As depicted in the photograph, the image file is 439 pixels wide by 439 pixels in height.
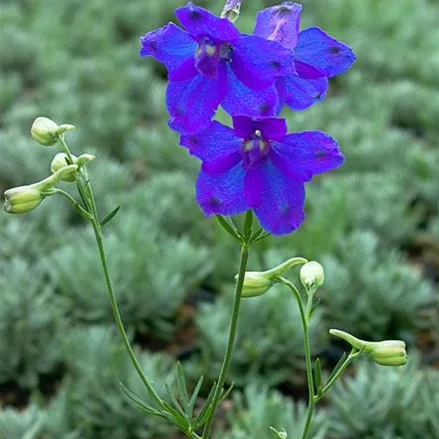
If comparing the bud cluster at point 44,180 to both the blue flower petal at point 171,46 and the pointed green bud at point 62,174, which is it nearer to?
the pointed green bud at point 62,174

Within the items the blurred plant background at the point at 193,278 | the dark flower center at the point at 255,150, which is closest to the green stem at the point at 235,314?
the dark flower center at the point at 255,150

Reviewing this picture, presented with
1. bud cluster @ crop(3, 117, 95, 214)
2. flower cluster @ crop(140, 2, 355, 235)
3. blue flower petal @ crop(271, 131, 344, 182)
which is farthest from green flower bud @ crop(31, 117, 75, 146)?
blue flower petal @ crop(271, 131, 344, 182)

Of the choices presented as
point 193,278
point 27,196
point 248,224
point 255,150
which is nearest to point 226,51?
point 255,150

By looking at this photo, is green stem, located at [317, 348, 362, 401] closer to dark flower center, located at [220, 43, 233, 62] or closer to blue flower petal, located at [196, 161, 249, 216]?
blue flower petal, located at [196, 161, 249, 216]

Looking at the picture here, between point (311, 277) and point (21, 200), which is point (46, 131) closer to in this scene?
point (21, 200)

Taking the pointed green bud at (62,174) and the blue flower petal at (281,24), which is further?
the pointed green bud at (62,174)

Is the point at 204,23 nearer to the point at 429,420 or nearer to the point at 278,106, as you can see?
the point at 278,106
